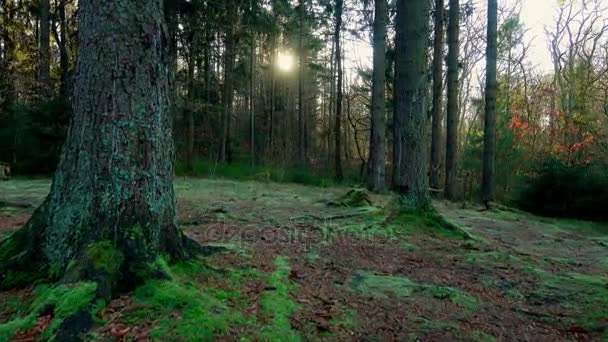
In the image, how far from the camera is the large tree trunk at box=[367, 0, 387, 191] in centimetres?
973

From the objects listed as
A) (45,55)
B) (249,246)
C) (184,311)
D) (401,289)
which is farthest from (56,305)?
(45,55)

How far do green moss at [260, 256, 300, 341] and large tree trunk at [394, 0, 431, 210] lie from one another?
2.64m

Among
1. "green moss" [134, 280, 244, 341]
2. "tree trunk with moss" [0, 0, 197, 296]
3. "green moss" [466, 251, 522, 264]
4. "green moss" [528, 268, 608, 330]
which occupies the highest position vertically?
"tree trunk with moss" [0, 0, 197, 296]

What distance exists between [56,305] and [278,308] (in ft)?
3.73

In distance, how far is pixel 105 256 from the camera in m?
2.12

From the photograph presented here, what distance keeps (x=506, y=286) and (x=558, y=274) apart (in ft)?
2.41

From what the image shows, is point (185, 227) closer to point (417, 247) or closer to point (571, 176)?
point (417, 247)

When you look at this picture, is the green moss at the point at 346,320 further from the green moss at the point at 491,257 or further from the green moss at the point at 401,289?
the green moss at the point at 491,257

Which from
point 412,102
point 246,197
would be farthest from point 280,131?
point 412,102

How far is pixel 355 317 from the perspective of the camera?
7.63ft

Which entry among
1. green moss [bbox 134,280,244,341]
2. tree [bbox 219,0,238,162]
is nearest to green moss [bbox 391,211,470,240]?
green moss [bbox 134,280,244,341]

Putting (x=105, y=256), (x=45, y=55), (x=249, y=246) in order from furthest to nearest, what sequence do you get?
(x=45, y=55) < (x=249, y=246) < (x=105, y=256)

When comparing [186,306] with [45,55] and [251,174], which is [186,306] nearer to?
[251,174]

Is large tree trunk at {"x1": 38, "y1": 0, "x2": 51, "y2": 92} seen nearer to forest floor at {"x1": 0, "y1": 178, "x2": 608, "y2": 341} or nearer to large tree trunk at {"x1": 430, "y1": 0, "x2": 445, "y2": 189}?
forest floor at {"x1": 0, "y1": 178, "x2": 608, "y2": 341}
